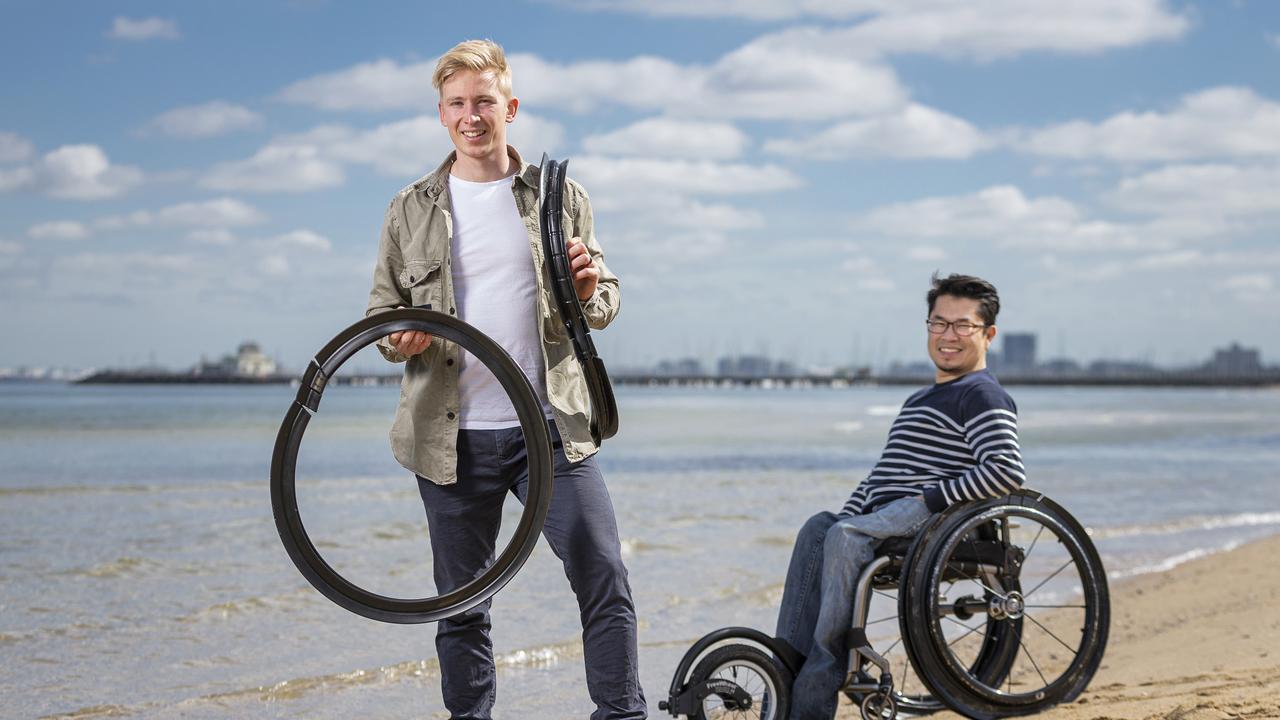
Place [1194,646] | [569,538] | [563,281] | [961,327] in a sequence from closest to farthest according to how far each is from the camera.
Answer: [563,281] → [569,538] → [961,327] → [1194,646]

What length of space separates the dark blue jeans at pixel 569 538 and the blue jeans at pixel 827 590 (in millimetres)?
654

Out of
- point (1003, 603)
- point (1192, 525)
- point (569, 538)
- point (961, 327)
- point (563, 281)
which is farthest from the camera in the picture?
point (1192, 525)

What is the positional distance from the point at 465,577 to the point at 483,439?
0.43 meters

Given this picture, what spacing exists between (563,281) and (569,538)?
0.73 meters

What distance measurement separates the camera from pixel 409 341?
3197mm

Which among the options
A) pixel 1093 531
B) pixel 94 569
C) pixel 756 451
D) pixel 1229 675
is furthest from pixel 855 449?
pixel 1229 675

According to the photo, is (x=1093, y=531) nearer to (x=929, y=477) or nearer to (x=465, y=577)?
(x=929, y=477)

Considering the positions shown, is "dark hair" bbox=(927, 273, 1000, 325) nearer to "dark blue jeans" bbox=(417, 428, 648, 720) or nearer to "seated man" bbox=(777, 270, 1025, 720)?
"seated man" bbox=(777, 270, 1025, 720)

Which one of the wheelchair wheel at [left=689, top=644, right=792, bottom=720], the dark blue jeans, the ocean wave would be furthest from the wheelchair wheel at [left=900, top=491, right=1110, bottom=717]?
the ocean wave

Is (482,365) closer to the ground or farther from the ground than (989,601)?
farther from the ground

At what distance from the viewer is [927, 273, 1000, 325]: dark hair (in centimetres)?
413

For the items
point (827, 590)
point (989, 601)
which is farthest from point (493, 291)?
point (989, 601)

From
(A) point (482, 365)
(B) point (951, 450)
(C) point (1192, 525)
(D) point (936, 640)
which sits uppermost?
(A) point (482, 365)

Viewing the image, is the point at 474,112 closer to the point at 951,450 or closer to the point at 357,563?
the point at 951,450
